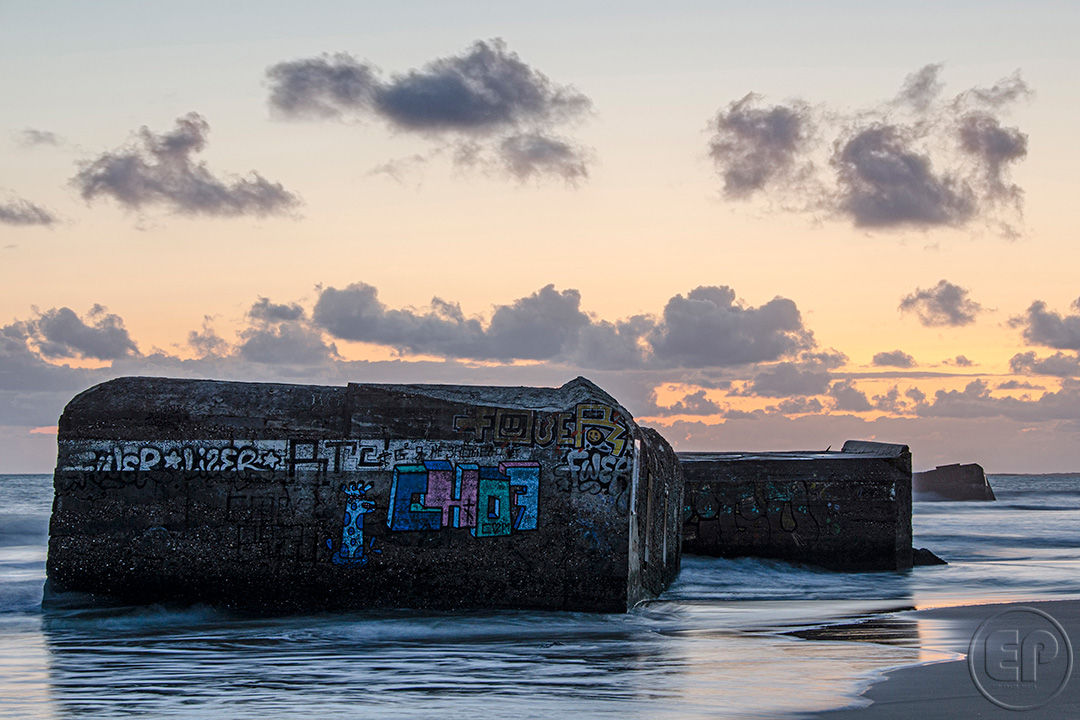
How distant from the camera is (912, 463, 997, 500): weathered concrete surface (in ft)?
177

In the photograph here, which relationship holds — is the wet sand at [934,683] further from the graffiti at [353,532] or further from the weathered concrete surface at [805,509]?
the weathered concrete surface at [805,509]

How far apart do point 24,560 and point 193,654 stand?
1114 cm

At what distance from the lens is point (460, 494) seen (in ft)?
34.9

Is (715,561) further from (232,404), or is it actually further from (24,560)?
(24,560)

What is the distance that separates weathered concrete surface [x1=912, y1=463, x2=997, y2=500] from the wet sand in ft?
153

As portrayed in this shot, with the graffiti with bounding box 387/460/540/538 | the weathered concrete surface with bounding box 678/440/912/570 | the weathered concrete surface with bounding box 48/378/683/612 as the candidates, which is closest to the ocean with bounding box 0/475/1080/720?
the weathered concrete surface with bounding box 48/378/683/612

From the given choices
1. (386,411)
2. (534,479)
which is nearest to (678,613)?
(534,479)

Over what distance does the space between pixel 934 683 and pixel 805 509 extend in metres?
10.4

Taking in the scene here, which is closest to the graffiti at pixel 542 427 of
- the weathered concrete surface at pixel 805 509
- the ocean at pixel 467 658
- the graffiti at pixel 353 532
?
the graffiti at pixel 353 532

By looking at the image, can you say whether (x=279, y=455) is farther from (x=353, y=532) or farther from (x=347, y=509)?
(x=353, y=532)

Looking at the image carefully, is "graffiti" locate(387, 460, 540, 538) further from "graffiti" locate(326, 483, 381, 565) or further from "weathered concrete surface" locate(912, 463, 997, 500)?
"weathered concrete surface" locate(912, 463, 997, 500)

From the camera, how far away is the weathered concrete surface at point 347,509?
10609 millimetres

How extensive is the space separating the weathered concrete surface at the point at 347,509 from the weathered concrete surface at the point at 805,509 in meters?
6.68

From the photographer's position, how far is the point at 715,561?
663 inches
